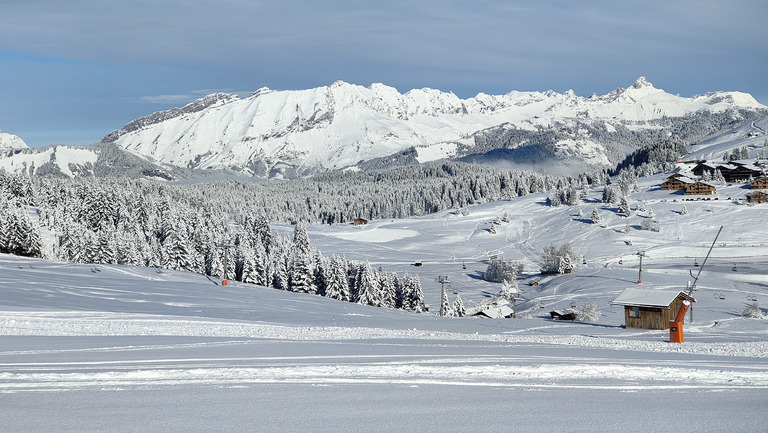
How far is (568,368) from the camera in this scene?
12164 millimetres

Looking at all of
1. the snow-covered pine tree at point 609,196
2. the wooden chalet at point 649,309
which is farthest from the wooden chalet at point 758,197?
the wooden chalet at point 649,309

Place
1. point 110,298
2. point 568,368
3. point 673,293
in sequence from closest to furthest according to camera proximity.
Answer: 1. point 568,368
2. point 110,298
3. point 673,293

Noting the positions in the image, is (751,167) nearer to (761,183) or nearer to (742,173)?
(742,173)

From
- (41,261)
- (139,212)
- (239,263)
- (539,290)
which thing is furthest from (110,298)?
(139,212)

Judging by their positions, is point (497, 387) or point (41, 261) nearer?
point (497, 387)

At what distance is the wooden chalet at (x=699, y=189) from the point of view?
496ft

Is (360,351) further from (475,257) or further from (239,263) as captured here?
(475,257)

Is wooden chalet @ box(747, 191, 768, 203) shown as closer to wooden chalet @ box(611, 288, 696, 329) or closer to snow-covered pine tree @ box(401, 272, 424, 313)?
snow-covered pine tree @ box(401, 272, 424, 313)

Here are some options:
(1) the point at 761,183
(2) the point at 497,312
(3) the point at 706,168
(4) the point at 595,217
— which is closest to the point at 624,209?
(4) the point at 595,217

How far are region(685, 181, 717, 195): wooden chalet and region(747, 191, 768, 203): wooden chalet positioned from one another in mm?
14469

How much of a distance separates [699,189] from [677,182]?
373 inches

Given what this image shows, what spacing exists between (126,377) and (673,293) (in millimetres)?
38994

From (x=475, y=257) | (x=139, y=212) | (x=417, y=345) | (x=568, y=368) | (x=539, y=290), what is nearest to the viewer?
(x=568, y=368)

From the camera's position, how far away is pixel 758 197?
13588 cm
